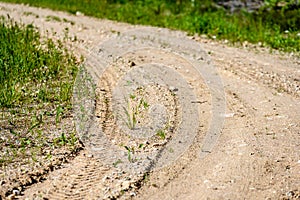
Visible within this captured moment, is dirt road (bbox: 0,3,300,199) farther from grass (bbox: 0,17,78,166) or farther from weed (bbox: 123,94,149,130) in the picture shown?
grass (bbox: 0,17,78,166)

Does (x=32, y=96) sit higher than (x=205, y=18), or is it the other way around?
(x=205, y=18)

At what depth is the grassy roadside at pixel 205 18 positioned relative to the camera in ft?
35.7

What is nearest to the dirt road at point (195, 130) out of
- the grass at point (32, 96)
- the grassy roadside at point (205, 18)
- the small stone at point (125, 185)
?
the small stone at point (125, 185)

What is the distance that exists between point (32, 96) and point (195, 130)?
2307 mm

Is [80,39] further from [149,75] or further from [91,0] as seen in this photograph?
[91,0]

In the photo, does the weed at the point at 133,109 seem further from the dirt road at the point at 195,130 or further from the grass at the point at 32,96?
the grass at the point at 32,96

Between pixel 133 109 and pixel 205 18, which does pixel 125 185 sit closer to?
pixel 133 109

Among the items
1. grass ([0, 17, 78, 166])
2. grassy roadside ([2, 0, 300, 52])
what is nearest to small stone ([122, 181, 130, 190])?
grass ([0, 17, 78, 166])

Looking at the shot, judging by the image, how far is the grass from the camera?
232 inches

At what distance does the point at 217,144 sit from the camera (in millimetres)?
5812

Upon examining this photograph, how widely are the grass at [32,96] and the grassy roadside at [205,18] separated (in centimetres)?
323

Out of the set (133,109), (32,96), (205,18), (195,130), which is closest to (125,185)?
(195,130)

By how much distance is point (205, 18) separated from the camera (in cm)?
1230

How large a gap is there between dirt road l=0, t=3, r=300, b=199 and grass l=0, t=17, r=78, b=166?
1.21 feet
